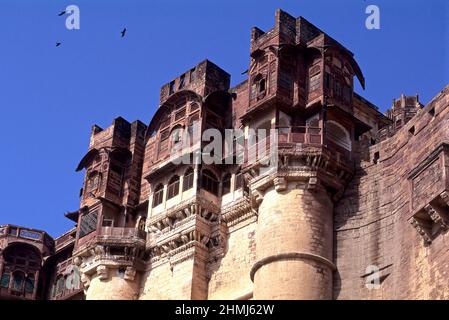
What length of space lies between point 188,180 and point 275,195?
5607mm

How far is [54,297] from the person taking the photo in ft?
147

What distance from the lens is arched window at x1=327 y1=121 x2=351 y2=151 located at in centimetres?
3531

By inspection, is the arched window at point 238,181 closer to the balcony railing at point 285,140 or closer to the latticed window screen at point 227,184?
the latticed window screen at point 227,184

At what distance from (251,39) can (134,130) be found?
7.41 m

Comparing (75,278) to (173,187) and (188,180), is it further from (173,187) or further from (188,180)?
(188,180)

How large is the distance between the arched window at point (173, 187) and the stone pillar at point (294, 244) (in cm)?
556

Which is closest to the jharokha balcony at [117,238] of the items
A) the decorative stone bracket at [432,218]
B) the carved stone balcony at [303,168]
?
the carved stone balcony at [303,168]

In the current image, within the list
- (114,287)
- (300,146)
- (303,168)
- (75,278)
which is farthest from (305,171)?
(75,278)

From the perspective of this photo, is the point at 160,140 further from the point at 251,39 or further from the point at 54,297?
the point at 54,297

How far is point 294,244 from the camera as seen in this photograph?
32.3 metres

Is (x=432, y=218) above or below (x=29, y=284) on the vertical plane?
below

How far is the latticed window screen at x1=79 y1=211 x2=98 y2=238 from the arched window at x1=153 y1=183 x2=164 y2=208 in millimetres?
2744

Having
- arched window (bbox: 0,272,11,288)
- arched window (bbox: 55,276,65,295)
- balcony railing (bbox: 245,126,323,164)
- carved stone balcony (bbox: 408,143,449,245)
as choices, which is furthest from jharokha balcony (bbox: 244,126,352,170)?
arched window (bbox: 0,272,11,288)
